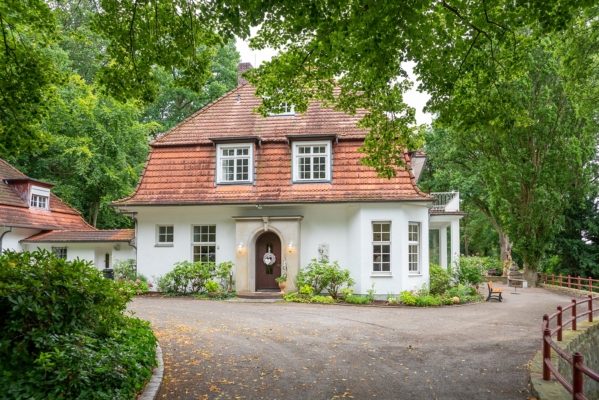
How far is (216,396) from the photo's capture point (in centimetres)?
635

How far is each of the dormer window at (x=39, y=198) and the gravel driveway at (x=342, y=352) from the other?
42.3 feet

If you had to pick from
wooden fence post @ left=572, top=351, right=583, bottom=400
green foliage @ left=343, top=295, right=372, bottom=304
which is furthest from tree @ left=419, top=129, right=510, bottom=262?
wooden fence post @ left=572, top=351, right=583, bottom=400

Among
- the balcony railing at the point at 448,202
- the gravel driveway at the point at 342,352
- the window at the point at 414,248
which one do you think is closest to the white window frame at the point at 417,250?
the window at the point at 414,248

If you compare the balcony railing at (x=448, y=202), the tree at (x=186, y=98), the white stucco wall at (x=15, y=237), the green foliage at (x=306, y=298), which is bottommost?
the green foliage at (x=306, y=298)

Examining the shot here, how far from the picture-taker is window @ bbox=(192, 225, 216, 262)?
65.1 ft

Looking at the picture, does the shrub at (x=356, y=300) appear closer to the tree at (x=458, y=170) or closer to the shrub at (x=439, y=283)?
the shrub at (x=439, y=283)

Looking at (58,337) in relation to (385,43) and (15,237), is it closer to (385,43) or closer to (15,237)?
(385,43)

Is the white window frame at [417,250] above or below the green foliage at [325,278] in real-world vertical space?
above

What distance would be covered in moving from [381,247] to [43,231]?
16092mm

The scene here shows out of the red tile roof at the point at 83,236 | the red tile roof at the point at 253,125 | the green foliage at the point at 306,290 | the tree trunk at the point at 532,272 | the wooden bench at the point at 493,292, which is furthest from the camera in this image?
the tree trunk at the point at 532,272

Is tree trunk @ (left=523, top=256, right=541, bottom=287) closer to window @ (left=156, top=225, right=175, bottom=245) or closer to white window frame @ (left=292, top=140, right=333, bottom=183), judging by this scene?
white window frame @ (left=292, top=140, right=333, bottom=183)

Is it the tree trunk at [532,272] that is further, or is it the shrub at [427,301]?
the tree trunk at [532,272]

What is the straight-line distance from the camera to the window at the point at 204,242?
19.8m

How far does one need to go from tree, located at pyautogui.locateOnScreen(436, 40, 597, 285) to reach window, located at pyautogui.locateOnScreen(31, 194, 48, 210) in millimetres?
20567
